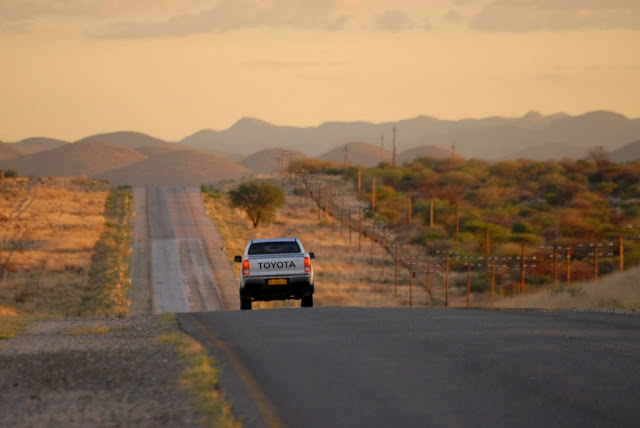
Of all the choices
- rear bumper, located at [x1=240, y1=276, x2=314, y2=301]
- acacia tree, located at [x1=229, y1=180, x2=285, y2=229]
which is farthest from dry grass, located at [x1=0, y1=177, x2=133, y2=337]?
acacia tree, located at [x1=229, y1=180, x2=285, y2=229]

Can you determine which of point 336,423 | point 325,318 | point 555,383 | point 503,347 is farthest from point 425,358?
point 325,318

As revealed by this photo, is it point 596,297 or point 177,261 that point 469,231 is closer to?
point 177,261

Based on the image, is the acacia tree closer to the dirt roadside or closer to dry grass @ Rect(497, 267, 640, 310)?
dry grass @ Rect(497, 267, 640, 310)

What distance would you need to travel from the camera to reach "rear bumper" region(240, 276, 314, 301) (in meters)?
23.6

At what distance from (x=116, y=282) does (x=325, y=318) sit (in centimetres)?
3361

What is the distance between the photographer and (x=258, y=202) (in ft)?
296

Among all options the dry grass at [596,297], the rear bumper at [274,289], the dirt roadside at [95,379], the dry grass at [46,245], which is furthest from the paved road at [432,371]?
the rear bumper at [274,289]

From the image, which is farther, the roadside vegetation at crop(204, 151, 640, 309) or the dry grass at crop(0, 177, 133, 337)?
the roadside vegetation at crop(204, 151, 640, 309)

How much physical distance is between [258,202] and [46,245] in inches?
1091

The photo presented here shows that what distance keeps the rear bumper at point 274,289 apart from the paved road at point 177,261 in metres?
16.8

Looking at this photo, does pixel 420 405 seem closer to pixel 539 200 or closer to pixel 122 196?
pixel 122 196

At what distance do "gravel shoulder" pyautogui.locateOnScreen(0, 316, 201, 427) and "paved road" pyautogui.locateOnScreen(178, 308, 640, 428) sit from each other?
0.70 m

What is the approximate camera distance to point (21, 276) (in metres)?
53.4

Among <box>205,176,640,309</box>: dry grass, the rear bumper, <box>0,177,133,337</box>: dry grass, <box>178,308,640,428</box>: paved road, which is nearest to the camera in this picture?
<box>178,308,640,428</box>: paved road
